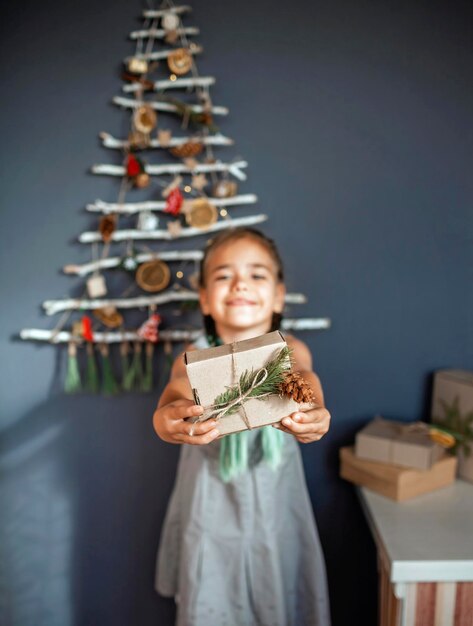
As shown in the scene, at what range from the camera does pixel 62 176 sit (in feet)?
4.01

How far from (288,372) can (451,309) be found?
2.56 feet

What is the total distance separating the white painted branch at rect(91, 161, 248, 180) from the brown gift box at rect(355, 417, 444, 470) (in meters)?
0.66

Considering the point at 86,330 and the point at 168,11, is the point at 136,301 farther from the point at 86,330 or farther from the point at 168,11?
the point at 168,11

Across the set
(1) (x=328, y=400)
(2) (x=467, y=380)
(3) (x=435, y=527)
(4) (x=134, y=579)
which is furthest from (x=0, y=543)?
(2) (x=467, y=380)

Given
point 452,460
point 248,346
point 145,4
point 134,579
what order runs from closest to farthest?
1. point 248,346
2. point 452,460
3. point 145,4
4. point 134,579

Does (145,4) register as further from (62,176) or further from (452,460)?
(452,460)

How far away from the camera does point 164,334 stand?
1189 millimetres

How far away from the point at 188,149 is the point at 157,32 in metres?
0.29

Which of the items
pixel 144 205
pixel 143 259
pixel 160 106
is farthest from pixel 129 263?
pixel 160 106

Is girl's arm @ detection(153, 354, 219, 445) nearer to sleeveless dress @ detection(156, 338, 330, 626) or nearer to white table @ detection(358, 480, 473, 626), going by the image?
sleeveless dress @ detection(156, 338, 330, 626)

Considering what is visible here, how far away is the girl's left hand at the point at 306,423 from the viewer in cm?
59

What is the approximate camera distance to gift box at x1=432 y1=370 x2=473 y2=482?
106cm

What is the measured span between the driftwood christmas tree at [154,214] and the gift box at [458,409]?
11.8 inches

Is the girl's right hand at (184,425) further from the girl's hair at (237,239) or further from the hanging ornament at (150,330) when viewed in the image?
the hanging ornament at (150,330)
